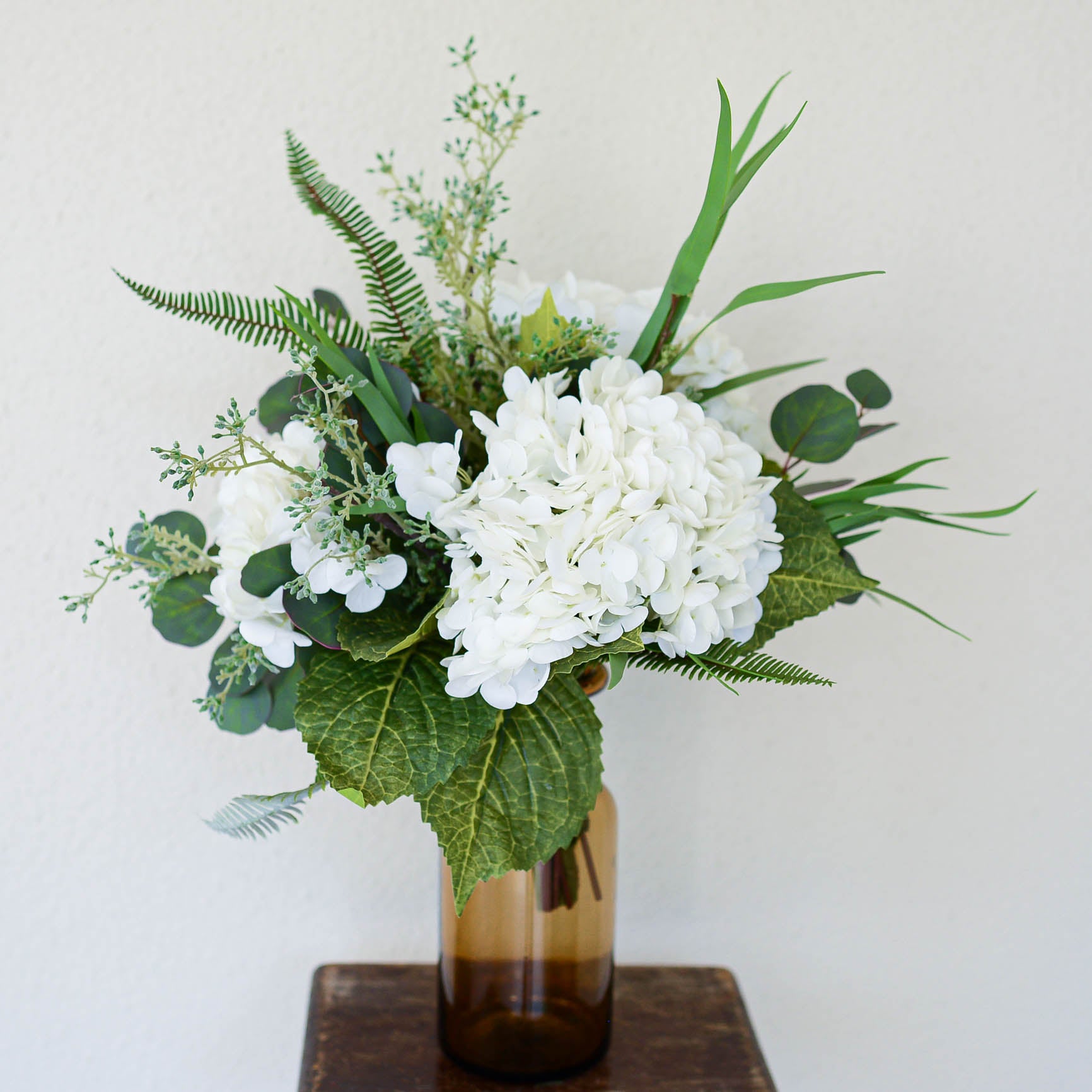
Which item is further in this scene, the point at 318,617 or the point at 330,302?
the point at 330,302

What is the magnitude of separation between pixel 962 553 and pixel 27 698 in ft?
3.20

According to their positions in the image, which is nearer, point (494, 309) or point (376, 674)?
point (376, 674)

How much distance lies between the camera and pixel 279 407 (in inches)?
26.4

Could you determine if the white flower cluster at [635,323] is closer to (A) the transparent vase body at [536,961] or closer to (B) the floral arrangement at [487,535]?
(B) the floral arrangement at [487,535]

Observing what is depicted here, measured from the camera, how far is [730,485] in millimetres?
581

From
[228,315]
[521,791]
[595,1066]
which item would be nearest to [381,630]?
[521,791]

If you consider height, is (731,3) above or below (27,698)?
above

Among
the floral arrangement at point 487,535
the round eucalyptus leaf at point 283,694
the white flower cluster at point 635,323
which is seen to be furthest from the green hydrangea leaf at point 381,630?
the white flower cluster at point 635,323

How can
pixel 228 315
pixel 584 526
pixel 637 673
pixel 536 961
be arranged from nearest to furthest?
pixel 584 526
pixel 228 315
pixel 536 961
pixel 637 673

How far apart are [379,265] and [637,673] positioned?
1.65 feet

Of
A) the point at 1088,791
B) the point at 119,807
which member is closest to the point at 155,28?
the point at 119,807

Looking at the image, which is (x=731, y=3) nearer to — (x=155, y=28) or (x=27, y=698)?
(x=155, y=28)

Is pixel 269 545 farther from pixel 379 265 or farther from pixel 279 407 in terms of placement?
pixel 379 265

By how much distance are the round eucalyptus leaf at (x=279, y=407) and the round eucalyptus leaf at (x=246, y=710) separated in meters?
0.20
